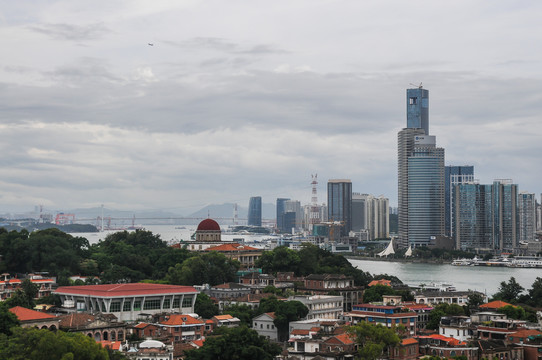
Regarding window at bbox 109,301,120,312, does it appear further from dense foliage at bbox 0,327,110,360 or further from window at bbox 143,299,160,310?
dense foliage at bbox 0,327,110,360

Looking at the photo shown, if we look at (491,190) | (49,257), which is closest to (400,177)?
(491,190)

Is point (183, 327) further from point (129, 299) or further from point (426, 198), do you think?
point (426, 198)

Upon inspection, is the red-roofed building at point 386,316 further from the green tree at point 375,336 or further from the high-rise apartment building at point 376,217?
the high-rise apartment building at point 376,217

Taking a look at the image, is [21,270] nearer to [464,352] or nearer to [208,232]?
[208,232]

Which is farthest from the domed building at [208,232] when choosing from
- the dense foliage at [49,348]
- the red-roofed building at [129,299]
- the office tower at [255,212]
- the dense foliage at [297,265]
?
the office tower at [255,212]

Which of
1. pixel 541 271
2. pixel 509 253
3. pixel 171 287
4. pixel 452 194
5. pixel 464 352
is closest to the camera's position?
pixel 464 352

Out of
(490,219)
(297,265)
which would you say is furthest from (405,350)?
(490,219)
